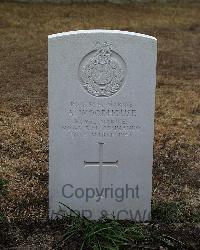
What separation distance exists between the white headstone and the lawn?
0.29m

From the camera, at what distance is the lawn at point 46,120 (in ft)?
14.9

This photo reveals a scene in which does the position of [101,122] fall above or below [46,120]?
above

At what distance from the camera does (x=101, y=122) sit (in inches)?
169

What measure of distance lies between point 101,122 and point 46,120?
117 inches

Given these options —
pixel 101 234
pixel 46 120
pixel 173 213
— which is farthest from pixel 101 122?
pixel 46 120

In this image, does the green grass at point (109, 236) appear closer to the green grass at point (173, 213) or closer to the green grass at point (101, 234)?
the green grass at point (101, 234)

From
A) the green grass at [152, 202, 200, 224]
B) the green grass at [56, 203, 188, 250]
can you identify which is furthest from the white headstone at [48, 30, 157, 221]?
the green grass at [56, 203, 188, 250]

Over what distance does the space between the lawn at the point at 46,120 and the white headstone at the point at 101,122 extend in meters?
0.29

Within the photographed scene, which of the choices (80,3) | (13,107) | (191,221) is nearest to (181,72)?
(13,107)

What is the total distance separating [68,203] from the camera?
4492 mm

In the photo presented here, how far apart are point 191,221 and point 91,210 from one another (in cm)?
81

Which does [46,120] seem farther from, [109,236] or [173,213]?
[109,236]

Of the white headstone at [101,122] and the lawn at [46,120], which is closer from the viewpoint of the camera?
the white headstone at [101,122]

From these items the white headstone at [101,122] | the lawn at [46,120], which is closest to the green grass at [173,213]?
the lawn at [46,120]
